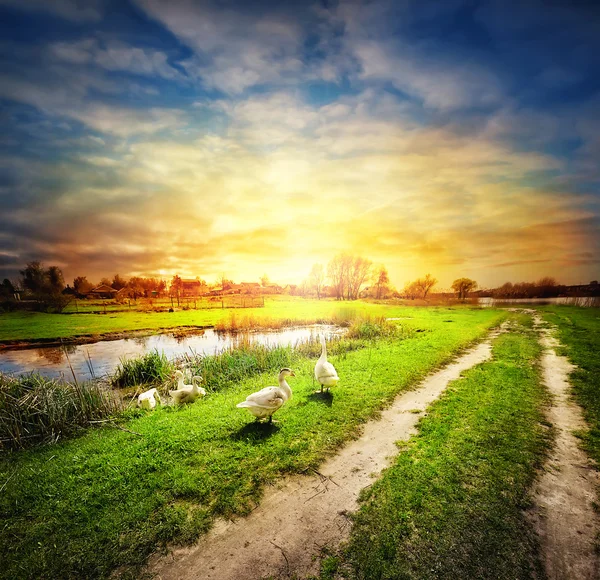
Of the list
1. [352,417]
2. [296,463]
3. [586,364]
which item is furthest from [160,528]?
[586,364]

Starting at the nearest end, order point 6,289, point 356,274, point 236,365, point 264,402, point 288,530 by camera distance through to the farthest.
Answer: point 288,530 → point 264,402 → point 236,365 → point 6,289 → point 356,274

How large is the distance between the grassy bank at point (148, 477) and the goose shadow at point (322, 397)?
3.5 inches

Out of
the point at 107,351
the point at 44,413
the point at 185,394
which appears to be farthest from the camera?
the point at 107,351

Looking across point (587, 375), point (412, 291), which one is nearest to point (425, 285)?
point (412, 291)

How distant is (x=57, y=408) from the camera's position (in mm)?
8477

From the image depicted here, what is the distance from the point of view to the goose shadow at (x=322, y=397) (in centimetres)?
933

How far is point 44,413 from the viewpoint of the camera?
321 inches

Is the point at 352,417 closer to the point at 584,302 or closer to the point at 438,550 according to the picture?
the point at 438,550

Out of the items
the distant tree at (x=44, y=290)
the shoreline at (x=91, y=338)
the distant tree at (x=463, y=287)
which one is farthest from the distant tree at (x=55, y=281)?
the distant tree at (x=463, y=287)

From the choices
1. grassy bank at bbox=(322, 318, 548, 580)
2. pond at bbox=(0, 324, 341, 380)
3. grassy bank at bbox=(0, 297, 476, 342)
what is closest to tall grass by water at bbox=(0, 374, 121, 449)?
pond at bbox=(0, 324, 341, 380)

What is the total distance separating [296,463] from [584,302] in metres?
68.4

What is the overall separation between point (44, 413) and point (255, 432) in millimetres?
6539

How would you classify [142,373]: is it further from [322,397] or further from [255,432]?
[322,397]

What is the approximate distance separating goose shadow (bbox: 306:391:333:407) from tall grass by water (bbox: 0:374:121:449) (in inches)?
277
